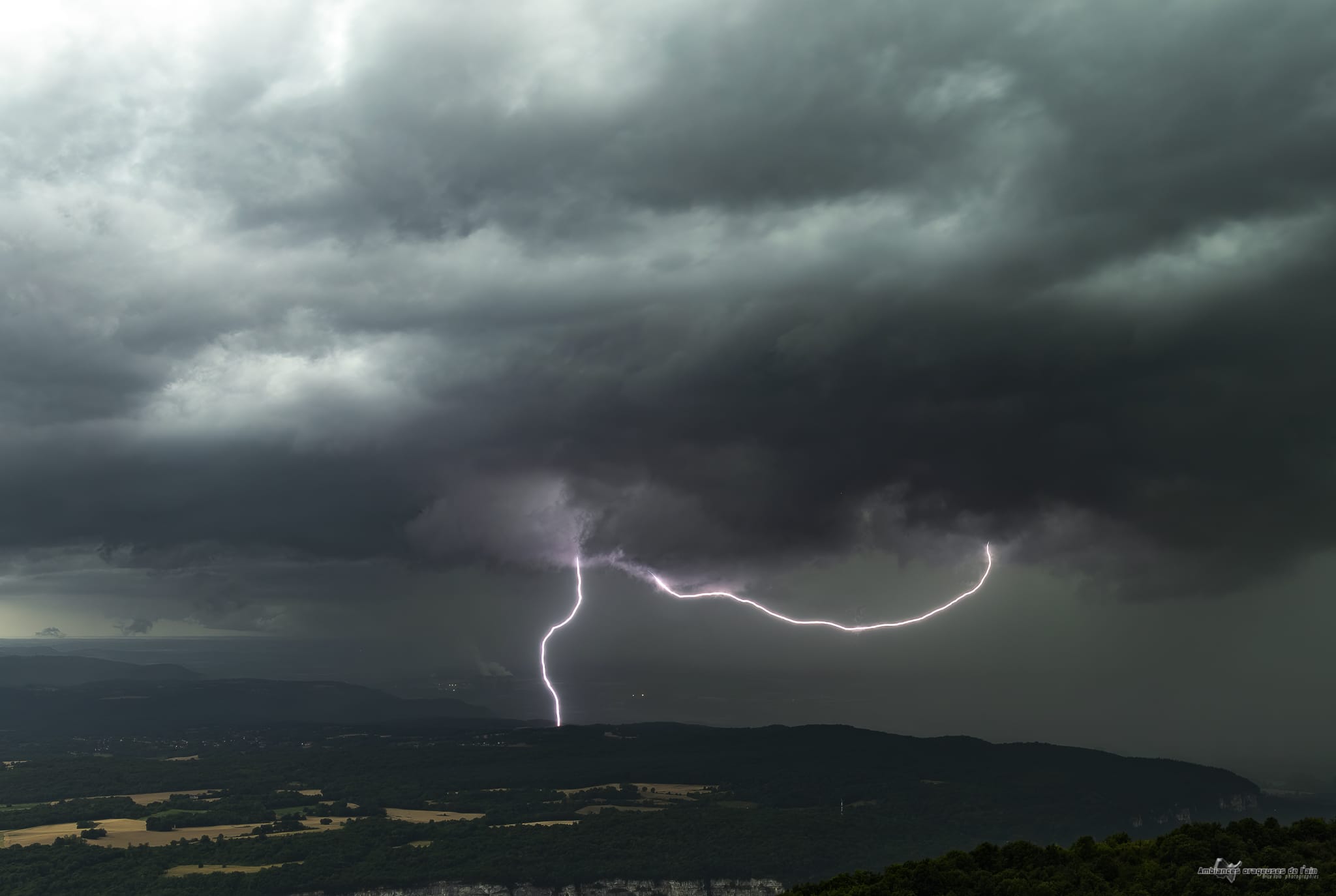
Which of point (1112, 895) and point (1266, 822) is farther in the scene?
point (1266, 822)

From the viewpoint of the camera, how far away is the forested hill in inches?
2945

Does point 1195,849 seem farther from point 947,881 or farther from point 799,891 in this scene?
point 799,891

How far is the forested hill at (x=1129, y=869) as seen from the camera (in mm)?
74812

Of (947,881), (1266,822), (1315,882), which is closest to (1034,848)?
(947,881)

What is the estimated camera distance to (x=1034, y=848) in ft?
290

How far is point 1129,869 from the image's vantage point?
271 ft

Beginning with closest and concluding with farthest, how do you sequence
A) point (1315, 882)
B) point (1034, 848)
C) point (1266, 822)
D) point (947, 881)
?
point (1315, 882)
point (947, 881)
point (1034, 848)
point (1266, 822)

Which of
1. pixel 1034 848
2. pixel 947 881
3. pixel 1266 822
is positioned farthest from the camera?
pixel 1266 822

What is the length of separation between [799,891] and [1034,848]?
73.4 ft

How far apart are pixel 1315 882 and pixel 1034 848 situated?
22.3 metres
